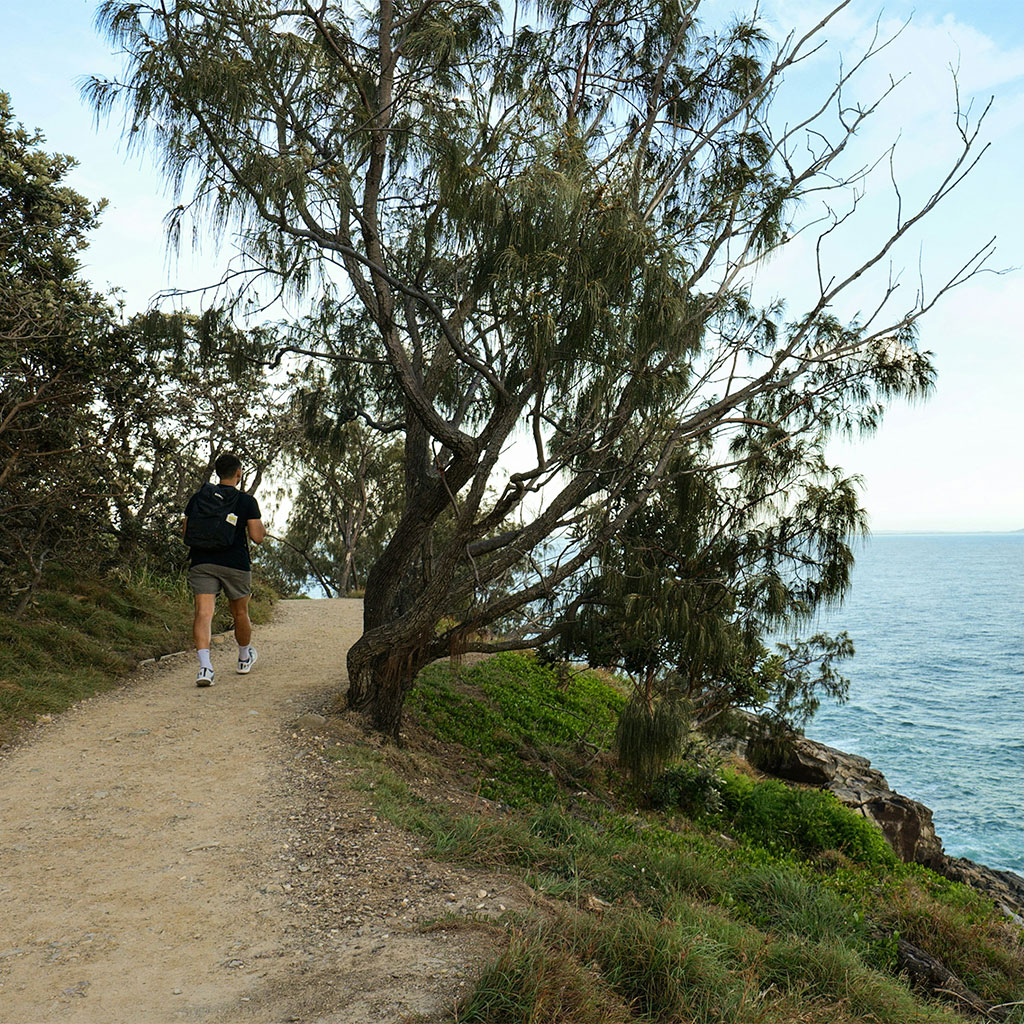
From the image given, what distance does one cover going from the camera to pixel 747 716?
35.0 ft


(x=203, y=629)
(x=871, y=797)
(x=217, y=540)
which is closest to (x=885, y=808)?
(x=871, y=797)

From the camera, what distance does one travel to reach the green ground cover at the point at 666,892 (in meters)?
3.40

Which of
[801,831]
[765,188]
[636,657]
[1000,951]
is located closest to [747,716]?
[801,831]

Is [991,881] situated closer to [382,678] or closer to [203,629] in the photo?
[382,678]

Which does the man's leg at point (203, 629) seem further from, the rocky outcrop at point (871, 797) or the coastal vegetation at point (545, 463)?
the rocky outcrop at point (871, 797)

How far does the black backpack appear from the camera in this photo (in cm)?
731

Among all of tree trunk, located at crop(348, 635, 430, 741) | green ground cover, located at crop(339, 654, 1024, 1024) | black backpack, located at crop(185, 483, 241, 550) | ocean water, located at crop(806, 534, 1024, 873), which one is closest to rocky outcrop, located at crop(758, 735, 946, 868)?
green ground cover, located at crop(339, 654, 1024, 1024)

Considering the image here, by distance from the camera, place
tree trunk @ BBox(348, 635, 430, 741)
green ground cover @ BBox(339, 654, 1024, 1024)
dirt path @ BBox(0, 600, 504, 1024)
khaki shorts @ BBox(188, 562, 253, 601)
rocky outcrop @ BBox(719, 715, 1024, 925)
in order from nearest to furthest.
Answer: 1. dirt path @ BBox(0, 600, 504, 1024)
2. green ground cover @ BBox(339, 654, 1024, 1024)
3. tree trunk @ BBox(348, 635, 430, 741)
4. khaki shorts @ BBox(188, 562, 253, 601)
5. rocky outcrop @ BBox(719, 715, 1024, 925)

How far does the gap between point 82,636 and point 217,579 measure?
205 centimetres

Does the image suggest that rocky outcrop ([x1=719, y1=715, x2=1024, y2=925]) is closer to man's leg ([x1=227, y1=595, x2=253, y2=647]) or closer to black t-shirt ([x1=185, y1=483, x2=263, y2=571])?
man's leg ([x1=227, y1=595, x2=253, y2=647])

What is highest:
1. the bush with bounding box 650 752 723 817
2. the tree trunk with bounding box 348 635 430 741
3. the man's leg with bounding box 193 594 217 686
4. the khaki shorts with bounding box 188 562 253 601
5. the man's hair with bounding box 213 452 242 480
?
the man's hair with bounding box 213 452 242 480

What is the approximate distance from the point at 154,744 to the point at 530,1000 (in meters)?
4.08

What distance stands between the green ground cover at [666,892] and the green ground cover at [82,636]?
270 centimetres

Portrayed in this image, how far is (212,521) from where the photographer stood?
24.0ft
